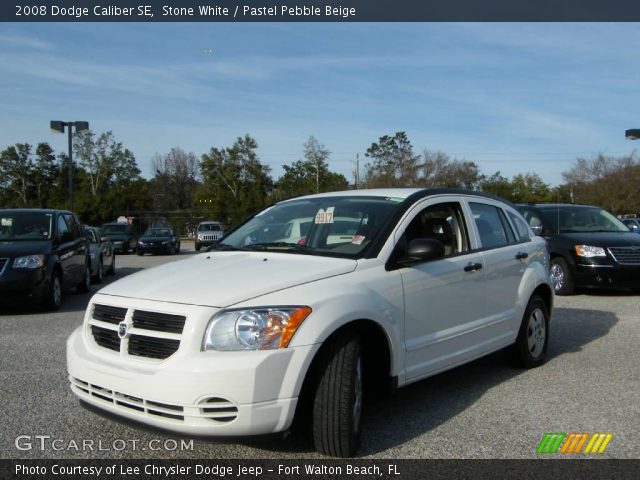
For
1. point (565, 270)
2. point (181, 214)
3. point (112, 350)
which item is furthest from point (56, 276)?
point (181, 214)

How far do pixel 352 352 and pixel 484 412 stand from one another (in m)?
1.52

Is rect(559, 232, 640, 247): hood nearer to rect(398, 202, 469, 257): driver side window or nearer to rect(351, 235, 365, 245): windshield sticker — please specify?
rect(398, 202, 469, 257): driver side window

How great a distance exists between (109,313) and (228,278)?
75 cm

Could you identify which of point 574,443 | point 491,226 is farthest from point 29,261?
point 574,443

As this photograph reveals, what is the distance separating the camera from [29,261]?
927 centimetres

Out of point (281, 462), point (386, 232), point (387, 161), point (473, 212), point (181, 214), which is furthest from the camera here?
point (387, 161)

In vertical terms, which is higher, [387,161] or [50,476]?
[387,161]

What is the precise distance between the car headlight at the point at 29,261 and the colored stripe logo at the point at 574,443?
7.79m

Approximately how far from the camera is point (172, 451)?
3.86m

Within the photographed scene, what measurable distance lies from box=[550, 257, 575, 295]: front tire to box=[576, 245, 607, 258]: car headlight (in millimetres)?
307

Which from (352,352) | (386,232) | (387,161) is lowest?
(352,352)

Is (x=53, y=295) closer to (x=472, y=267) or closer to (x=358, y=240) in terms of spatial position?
(x=358, y=240)

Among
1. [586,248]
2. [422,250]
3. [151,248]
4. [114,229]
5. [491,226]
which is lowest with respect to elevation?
[151,248]

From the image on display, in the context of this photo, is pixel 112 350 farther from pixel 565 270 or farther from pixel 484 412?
pixel 565 270
